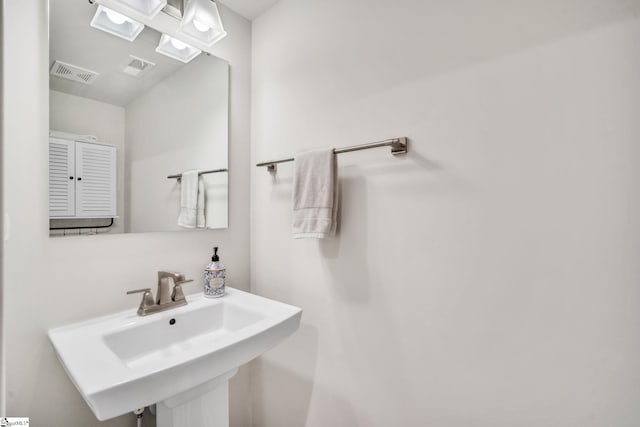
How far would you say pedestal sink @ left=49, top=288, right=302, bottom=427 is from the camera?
2.34ft

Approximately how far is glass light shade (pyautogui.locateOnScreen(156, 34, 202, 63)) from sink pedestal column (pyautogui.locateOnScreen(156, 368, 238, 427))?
1347 millimetres

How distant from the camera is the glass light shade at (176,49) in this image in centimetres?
131

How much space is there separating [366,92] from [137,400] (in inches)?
47.9

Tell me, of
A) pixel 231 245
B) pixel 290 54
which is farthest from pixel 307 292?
pixel 290 54

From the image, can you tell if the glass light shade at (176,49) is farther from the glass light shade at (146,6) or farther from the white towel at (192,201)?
the white towel at (192,201)

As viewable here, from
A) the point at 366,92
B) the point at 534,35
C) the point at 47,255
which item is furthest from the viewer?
the point at 366,92

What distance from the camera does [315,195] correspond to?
1.20m

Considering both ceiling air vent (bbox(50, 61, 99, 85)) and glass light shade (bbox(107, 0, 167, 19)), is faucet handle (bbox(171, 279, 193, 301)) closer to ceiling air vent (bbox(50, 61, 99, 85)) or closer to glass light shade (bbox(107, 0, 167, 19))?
ceiling air vent (bbox(50, 61, 99, 85))

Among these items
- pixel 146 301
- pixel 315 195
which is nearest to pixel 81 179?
pixel 146 301

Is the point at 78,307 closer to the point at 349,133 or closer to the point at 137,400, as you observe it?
the point at 137,400

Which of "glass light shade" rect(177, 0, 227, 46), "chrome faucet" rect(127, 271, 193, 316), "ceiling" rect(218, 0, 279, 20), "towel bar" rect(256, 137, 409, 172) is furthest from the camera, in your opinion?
"ceiling" rect(218, 0, 279, 20)

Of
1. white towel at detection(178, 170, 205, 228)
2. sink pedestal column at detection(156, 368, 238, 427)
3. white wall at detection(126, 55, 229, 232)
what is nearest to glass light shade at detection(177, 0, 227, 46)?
white wall at detection(126, 55, 229, 232)

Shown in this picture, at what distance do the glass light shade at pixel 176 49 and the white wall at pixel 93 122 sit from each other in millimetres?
360

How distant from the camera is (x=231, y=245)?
1.55m
